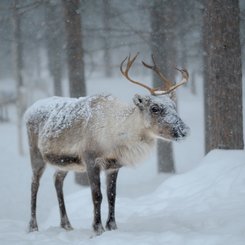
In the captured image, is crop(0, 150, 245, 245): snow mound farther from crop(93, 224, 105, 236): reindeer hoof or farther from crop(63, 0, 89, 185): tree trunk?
crop(63, 0, 89, 185): tree trunk

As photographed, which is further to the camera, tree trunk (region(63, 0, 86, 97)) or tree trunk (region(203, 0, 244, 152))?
tree trunk (region(63, 0, 86, 97))

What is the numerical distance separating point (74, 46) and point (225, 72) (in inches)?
160

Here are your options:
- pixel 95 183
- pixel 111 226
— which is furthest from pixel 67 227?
pixel 95 183

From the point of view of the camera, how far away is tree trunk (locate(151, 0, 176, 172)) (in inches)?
433

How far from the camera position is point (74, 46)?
971 cm

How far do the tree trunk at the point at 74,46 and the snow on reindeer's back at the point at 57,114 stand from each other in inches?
136

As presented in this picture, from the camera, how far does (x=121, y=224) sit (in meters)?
5.77

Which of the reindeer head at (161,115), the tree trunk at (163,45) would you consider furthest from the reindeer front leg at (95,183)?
the tree trunk at (163,45)

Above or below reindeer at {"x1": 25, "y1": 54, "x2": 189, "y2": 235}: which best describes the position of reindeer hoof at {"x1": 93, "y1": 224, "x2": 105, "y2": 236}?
below

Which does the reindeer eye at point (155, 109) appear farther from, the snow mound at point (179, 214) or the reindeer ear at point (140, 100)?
the snow mound at point (179, 214)

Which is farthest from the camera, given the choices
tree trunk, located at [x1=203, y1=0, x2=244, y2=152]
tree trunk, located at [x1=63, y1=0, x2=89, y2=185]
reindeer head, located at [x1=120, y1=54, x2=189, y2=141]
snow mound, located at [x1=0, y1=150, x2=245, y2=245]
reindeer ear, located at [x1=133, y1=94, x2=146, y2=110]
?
tree trunk, located at [x1=63, y1=0, x2=89, y2=185]

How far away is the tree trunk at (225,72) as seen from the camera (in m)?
6.77

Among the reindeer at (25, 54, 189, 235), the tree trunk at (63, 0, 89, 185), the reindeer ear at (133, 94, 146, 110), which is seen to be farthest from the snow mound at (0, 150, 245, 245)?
the tree trunk at (63, 0, 89, 185)

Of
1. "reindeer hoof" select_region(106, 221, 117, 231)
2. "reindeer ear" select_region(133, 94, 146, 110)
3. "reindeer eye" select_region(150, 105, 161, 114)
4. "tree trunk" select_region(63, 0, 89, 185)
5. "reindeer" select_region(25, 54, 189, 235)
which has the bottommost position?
"reindeer hoof" select_region(106, 221, 117, 231)
